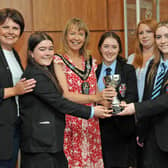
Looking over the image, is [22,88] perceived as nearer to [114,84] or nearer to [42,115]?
[42,115]

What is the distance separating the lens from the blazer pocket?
2.01 m

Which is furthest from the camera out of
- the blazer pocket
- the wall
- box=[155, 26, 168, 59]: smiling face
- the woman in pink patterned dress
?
the wall

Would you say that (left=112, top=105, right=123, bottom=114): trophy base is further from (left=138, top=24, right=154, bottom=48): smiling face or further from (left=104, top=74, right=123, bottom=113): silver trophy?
(left=138, top=24, right=154, bottom=48): smiling face

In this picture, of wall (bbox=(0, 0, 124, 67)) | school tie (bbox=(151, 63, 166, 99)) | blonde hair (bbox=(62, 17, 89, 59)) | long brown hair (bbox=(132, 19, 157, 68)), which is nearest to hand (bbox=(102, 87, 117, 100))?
school tie (bbox=(151, 63, 166, 99))

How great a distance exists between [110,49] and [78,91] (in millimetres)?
490

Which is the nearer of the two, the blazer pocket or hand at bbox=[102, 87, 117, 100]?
the blazer pocket

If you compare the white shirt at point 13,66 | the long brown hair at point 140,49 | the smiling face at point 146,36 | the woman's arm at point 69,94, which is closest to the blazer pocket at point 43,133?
the white shirt at point 13,66

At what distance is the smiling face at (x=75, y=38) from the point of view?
2.59m

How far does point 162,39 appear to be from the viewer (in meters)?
2.16

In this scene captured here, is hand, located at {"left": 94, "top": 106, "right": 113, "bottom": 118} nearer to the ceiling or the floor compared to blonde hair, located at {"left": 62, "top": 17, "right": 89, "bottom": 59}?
nearer to the floor

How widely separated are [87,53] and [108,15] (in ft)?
6.24

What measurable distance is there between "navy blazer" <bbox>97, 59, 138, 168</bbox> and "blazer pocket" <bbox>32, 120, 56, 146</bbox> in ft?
2.50

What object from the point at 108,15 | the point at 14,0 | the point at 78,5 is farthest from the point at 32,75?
the point at 108,15

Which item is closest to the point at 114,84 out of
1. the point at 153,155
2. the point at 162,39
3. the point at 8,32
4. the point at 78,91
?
the point at 78,91
